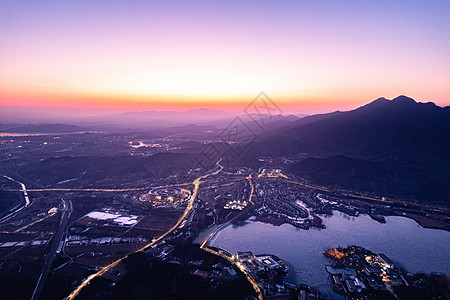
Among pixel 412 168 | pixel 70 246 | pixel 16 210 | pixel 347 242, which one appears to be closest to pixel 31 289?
pixel 70 246

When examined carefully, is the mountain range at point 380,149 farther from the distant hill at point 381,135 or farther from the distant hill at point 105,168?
the distant hill at point 105,168

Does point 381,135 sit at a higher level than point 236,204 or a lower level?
higher

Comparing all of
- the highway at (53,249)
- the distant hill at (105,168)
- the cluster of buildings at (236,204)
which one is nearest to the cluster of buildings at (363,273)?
the cluster of buildings at (236,204)

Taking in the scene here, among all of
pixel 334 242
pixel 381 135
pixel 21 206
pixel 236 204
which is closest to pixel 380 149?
pixel 381 135

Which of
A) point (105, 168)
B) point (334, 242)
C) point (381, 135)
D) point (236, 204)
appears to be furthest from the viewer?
point (381, 135)

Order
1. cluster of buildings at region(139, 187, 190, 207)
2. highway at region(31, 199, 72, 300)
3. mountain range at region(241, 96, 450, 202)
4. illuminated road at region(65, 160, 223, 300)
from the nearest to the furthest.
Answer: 1. illuminated road at region(65, 160, 223, 300)
2. highway at region(31, 199, 72, 300)
3. cluster of buildings at region(139, 187, 190, 207)
4. mountain range at region(241, 96, 450, 202)

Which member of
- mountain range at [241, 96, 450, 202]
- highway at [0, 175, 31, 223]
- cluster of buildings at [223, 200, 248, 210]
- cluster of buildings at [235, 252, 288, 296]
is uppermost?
mountain range at [241, 96, 450, 202]

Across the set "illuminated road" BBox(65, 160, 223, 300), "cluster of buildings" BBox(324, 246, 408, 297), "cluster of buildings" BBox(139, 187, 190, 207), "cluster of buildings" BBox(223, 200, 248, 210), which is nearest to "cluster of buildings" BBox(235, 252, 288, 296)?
"cluster of buildings" BBox(324, 246, 408, 297)

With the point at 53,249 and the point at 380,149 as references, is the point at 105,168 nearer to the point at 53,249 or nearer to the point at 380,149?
the point at 53,249

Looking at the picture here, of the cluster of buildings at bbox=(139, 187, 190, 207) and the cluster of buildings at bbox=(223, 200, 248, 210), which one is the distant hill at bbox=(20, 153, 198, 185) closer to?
the cluster of buildings at bbox=(139, 187, 190, 207)
